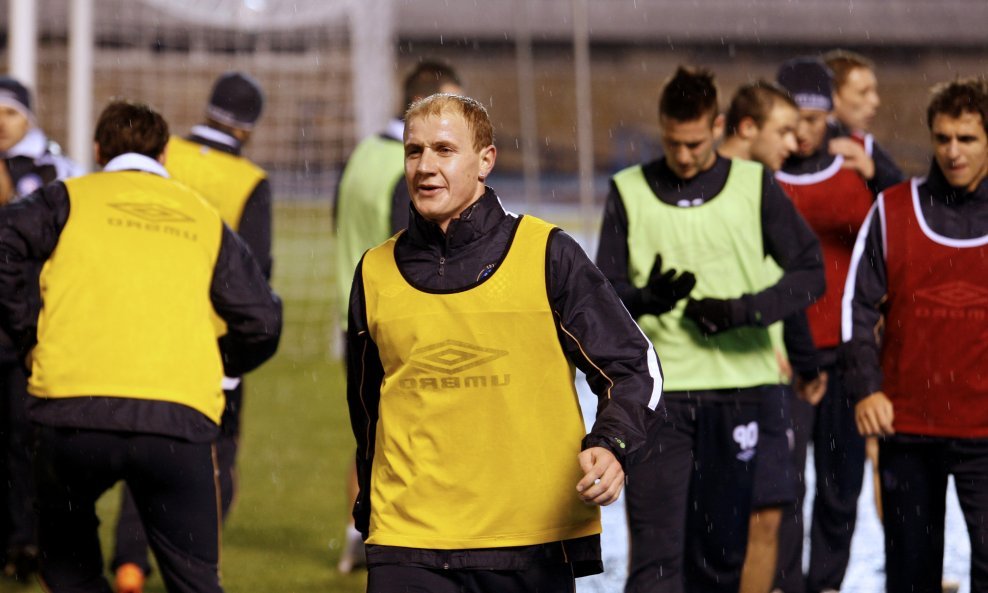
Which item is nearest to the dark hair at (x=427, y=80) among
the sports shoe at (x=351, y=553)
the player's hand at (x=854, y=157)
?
the player's hand at (x=854, y=157)

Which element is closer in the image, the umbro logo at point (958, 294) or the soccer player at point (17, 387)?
the umbro logo at point (958, 294)

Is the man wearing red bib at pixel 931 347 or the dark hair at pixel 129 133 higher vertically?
the dark hair at pixel 129 133

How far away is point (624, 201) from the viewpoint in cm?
586

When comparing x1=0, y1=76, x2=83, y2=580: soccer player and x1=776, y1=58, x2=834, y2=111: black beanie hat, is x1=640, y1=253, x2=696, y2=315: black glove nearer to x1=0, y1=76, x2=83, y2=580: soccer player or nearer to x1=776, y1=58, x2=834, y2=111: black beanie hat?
x1=776, y1=58, x2=834, y2=111: black beanie hat

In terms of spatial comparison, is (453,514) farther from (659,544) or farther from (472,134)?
(659,544)

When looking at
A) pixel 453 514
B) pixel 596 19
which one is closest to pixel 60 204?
pixel 453 514

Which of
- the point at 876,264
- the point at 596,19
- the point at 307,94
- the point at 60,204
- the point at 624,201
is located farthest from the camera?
the point at 596,19

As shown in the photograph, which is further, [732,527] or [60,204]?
[732,527]

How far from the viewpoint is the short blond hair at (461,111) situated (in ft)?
13.1

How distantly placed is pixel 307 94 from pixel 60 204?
1384cm

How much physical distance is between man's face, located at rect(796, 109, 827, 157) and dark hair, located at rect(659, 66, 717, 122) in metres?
1.36

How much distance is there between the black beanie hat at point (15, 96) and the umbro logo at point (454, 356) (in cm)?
450

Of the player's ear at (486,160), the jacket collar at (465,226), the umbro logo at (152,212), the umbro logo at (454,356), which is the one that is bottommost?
the umbro logo at (454,356)

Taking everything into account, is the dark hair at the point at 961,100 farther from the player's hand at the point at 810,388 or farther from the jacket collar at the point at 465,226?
the jacket collar at the point at 465,226
